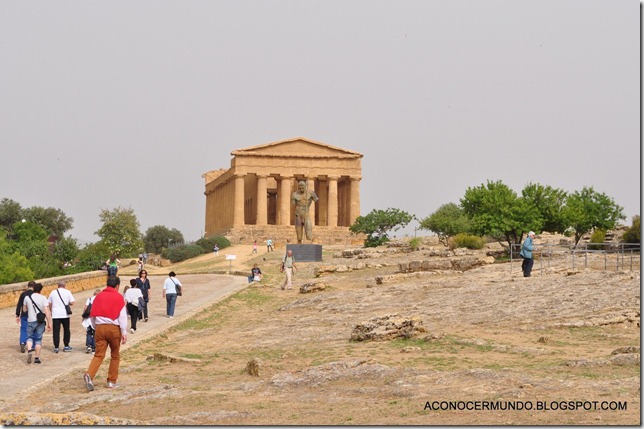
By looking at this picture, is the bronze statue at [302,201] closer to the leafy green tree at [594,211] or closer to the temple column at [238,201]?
the leafy green tree at [594,211]

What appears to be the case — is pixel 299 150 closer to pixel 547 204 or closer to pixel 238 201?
pixel 238 201

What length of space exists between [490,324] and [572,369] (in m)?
7.72

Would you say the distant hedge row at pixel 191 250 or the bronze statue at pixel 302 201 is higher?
the bronze statue at pixel 302 201

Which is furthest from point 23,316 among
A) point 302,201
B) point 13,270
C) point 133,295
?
point 302,201

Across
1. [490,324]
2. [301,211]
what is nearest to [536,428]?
[490,324]

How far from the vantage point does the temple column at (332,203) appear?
103m

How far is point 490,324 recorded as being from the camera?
2398cm

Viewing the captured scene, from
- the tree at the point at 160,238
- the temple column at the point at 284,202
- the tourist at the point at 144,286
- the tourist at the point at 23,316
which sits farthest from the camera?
the tree at the point at 160,238

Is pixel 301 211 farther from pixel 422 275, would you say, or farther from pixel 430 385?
pixel 430 385

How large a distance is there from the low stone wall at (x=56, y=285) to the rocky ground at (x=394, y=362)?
5.81 m

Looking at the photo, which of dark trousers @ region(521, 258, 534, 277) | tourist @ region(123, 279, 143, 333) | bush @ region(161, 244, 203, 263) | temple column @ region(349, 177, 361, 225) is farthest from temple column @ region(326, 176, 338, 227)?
tourist @ region(123, 279, 143, 333)

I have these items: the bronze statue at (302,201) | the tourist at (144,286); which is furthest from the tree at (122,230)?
the tourist at (144,286)

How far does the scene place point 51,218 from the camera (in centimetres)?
13375

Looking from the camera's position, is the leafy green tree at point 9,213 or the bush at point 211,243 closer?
the bush at point 211,243
